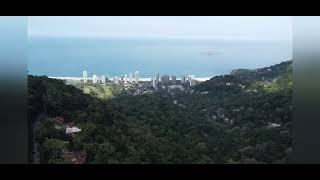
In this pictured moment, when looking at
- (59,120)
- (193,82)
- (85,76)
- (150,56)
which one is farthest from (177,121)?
(59,120)

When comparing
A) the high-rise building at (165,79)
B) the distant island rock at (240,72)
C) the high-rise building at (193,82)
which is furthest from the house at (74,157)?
the distant island rock at (240,72)

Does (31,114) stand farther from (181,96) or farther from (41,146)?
(181,96)

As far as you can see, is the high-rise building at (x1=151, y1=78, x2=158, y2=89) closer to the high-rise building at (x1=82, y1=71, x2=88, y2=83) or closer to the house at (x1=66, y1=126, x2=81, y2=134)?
the high-rise building at (x1=82, y1=71, x2=88, y2=83)

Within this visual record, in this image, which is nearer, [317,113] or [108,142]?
[317,113]

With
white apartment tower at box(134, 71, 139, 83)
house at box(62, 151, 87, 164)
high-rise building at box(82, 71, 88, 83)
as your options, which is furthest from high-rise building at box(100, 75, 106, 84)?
house at box(62, 151, 87, 164)
